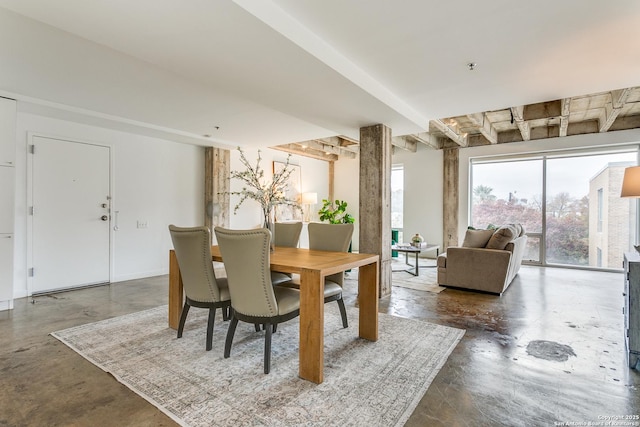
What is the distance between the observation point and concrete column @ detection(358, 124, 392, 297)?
13.5ft

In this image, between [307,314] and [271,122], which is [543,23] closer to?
[307,314]

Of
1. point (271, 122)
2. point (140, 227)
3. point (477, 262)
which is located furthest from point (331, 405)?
point (140, 227)

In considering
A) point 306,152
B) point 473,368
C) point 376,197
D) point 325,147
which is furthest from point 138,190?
point 473,368

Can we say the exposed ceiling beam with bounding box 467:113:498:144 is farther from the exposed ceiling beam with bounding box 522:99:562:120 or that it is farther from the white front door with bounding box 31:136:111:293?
the white front door with bounding box 31:136:111:293

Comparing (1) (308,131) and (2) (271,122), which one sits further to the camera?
(1) (308,131)

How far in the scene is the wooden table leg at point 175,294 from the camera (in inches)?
114

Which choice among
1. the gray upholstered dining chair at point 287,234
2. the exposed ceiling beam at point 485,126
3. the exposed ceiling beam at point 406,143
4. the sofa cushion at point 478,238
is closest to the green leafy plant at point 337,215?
the exposed ceiling beam at point 406,143

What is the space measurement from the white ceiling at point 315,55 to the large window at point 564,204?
3.52m

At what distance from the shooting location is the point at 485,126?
5711 millimetres

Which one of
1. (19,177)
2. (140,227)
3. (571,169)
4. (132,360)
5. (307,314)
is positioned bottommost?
(132,360)

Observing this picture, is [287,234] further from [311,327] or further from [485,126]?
[485,126]

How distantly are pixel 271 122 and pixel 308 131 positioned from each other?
69cm

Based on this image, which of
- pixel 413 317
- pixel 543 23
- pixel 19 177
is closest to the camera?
pixel 543 23

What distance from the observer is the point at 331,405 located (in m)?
1.78
